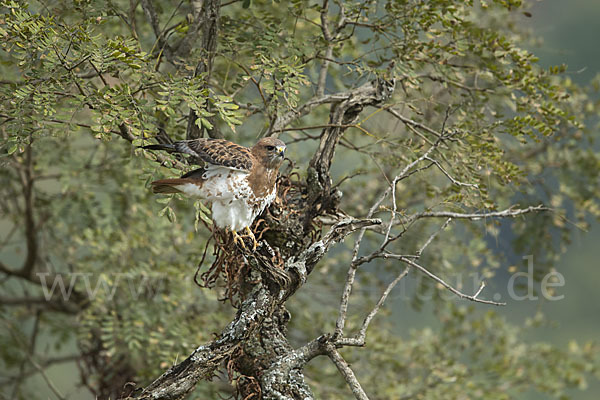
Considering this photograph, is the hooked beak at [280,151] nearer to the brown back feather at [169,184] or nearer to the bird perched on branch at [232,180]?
the bird perched on branch at [232,180]

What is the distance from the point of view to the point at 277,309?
201cm

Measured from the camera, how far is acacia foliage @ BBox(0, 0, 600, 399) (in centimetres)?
203

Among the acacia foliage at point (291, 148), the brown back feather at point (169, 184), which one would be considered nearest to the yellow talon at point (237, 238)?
the brown back feather at point (169, 184)

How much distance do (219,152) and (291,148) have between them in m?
2.65

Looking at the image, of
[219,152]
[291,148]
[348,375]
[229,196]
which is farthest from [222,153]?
[291,148]

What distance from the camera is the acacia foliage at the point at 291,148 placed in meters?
2.03

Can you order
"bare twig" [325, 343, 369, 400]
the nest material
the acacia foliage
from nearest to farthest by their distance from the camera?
"bare twig" [325, 343, 369, 400], the nest material, the acacia foliage

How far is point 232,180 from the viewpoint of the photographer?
71.5 inches

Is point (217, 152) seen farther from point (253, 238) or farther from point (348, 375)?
point (348, 375)

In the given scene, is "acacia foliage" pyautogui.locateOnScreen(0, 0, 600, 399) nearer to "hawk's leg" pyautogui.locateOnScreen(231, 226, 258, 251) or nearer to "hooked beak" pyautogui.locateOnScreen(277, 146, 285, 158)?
"hooked beak" pyautogui.locateOnScreen(277, 146, 285, 158)

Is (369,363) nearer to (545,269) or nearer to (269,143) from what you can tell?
(545,269)

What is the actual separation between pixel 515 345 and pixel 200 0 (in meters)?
3.26

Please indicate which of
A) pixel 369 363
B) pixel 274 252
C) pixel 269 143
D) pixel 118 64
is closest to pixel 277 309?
pixel 274 252

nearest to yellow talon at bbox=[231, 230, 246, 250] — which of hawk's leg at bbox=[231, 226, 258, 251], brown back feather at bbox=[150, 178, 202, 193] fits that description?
hawk's leg at bbox=[231, 226, 258, 251]
